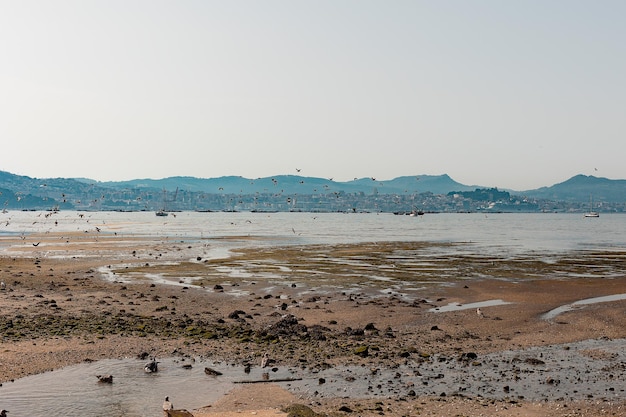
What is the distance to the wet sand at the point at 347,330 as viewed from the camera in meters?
18.7

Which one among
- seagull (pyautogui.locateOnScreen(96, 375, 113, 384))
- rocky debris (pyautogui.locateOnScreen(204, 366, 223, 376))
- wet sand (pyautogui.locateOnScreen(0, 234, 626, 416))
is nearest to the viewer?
wet sand (pyautogui.locateOnScreen(0, 234, 626, 416))

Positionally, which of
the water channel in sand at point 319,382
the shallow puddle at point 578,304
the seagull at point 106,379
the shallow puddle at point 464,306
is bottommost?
the shallow puddle at point 464,306

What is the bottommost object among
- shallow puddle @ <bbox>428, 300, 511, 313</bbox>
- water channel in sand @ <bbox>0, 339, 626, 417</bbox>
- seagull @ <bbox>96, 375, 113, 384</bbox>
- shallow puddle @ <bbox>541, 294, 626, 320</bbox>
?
shallow puddle @ <bbox>428, 300, 511, 313</bbox>

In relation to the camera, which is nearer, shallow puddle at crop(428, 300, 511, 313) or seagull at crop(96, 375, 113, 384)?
seagull at crop(96, 375, 113, 384)

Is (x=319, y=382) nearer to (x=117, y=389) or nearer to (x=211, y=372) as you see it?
(x=211, y=372)

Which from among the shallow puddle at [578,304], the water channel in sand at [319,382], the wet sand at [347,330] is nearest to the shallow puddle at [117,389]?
the water channel in sand at [319,382]

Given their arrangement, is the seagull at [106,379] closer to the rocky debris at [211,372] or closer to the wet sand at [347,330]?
the wet sand at [347,330]

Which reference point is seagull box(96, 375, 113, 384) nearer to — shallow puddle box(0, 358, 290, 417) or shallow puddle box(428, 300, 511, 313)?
shallow puddle box(0, 358, 290, 417)

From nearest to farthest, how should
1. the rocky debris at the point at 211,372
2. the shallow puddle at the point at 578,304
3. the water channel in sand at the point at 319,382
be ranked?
the water channel in sand at the point at 319,382, the rocky debris at the point at 211,372, the shallow puddle at the point at 578,304

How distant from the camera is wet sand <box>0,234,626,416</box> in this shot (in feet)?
61.3

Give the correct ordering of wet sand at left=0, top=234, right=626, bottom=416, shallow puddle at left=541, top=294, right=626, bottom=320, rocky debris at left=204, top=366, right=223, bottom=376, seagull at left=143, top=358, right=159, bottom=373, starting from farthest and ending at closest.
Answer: shallow puddle at left=541, top=294, right=626, bottom=320 → seagull at left=143, top=358, right=159, bottom=373 → rocky debris at left=204, top=366, right=223, bottom=376 → wet sand at left=0, top=234, right=626, bottom=416

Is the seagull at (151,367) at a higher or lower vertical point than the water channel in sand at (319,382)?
higher

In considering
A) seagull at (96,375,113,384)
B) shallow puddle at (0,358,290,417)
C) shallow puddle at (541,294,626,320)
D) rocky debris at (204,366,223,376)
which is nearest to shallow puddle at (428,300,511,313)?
shallow puddle at (541,294,626,320)

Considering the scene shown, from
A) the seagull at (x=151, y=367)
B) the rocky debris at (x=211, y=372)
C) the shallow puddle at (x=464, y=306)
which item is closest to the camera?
the rocky debris at (x=211, y=372)
